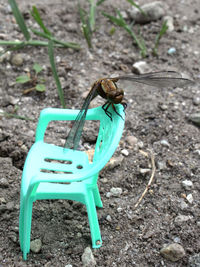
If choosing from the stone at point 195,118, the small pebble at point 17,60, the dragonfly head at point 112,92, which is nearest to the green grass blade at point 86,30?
the small pebble at point 17,60

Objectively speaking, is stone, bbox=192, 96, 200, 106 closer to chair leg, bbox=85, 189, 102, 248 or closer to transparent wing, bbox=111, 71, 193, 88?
transparent wing, bbox=111, 71, 193, 88

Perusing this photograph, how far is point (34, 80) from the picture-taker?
10.7 feet

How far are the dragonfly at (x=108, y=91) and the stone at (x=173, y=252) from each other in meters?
0.78

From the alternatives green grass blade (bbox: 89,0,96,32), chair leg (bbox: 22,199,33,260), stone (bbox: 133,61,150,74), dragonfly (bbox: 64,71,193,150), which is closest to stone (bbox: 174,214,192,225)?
dragonfly (bbox: 64,71,193,150)

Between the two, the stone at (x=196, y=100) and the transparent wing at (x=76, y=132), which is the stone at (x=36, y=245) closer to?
the transparent wing at (x=76, y=132)

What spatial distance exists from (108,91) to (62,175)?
55 centimetres

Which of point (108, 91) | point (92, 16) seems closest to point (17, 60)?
point (92, 16)

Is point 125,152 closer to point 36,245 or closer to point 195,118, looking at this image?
point 195,118

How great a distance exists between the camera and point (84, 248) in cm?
210

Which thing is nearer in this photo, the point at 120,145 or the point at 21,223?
the point at 21,223

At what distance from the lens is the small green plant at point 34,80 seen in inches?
124

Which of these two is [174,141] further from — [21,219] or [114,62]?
[21,219]

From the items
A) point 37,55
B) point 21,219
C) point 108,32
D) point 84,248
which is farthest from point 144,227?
point 108,32

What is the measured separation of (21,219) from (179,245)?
0.90 meters
